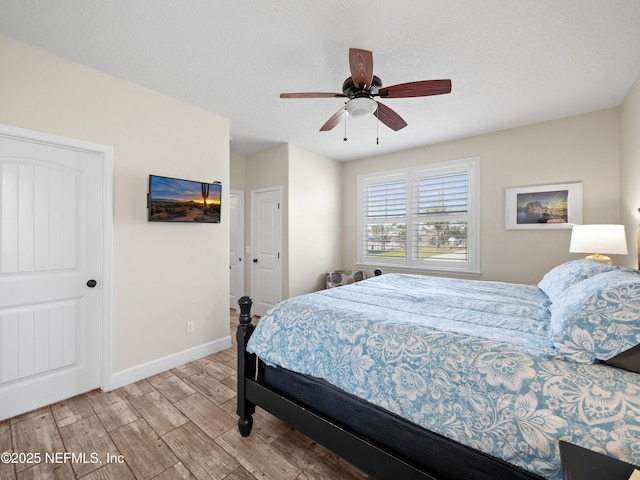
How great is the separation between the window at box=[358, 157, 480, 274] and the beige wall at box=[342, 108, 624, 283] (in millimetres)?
151

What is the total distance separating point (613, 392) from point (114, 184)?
3.30m

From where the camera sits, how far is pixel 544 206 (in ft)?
10.7

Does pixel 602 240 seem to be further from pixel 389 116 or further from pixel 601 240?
pixel 389 116

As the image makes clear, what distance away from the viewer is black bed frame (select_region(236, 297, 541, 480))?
123 centimetres

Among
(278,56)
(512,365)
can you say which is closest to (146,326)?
(278,56)

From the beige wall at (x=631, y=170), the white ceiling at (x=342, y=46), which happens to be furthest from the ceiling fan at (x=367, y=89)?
the beige wall at (x=631, y=170)

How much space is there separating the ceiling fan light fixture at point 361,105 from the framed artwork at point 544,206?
254 cm

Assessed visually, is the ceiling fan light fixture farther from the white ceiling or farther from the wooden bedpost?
the wooden bedpost

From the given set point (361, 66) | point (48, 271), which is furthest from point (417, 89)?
point (48, 271)

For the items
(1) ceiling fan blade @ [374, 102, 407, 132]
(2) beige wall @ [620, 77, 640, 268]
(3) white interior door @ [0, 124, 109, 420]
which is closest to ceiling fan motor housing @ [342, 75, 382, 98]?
(1) ceiling fan blade @ [374, 102, 407, 132]

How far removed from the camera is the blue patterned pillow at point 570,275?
5.76 ft

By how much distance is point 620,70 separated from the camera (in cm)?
225

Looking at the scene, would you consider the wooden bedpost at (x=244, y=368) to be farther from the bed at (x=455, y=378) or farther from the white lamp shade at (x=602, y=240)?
the white lamp shade at (x=602, y=240)

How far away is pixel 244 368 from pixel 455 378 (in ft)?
4.37
